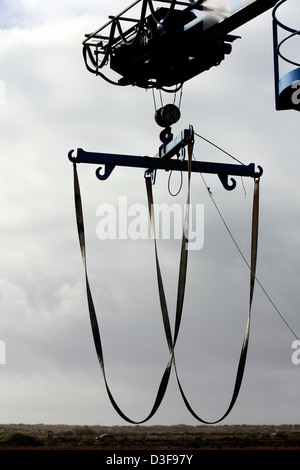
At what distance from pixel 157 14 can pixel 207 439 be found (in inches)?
1066

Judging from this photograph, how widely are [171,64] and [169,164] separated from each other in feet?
6.03

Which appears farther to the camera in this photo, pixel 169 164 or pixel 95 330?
pixel 169 164

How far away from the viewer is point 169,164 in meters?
15.3

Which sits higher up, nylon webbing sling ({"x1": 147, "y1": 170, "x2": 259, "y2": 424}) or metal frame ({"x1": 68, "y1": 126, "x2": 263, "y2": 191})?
metal frame ({"x1": 68, "y1": 126, "x2": 263, "y2": 191})

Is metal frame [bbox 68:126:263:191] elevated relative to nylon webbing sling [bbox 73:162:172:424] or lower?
elevated

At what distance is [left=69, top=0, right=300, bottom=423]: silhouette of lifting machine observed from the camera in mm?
13531

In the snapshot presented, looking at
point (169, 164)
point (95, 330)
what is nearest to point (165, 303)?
point (95, 330)

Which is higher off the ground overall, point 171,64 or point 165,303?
point 171,64

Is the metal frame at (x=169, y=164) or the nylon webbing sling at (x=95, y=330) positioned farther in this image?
the metal frame at (x=169, y=164)

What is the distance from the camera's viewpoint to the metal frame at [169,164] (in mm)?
14914

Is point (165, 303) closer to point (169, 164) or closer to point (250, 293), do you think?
point (250, 293)

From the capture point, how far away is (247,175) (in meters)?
15.2

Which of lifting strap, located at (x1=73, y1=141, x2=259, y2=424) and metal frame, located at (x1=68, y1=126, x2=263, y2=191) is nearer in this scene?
lifting strap, located at (x1=73, y1=141, x2=259, y2=424)
